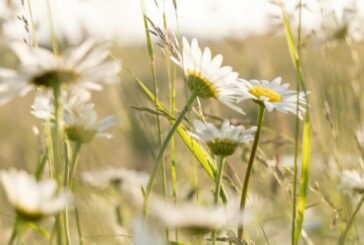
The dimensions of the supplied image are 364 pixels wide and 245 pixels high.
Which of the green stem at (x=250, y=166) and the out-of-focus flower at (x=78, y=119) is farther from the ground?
the out-of-focus flower at (x=78, y=119)

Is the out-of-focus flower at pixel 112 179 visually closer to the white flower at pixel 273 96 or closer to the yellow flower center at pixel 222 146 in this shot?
the white flower at pixel 273 96

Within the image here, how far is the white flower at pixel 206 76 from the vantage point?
2.76 ft

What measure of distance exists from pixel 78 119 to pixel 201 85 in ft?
0.47

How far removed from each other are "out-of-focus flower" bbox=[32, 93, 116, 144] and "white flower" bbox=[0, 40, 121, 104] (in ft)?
0.51

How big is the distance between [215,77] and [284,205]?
3.41ft

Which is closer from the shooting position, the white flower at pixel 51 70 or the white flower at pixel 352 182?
the white flower at pixel 51 70

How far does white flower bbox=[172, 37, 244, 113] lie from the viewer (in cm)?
84

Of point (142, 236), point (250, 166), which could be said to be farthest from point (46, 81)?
point (250, 166)

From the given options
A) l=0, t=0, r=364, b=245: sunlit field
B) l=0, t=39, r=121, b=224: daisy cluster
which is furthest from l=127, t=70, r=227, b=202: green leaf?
l=0, t=39, r=121, b=224: daisy cluster

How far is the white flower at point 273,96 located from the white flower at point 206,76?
0.02 m

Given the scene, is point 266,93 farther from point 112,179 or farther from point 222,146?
point 112,179

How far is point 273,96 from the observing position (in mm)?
963

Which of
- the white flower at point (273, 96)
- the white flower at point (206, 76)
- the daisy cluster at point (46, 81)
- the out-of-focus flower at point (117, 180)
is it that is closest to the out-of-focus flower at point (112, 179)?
the out-of-focus flower at point (117, 180)

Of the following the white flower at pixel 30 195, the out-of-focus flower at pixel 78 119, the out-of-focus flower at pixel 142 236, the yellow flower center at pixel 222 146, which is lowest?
the out-of-focus flower at pixel 142 236
